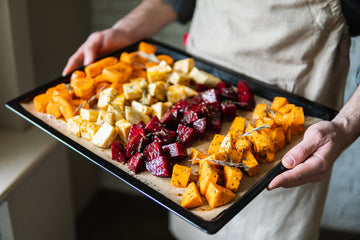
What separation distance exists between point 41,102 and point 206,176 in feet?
2.63

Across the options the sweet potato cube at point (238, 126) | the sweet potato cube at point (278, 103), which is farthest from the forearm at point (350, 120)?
the sweet potato cube at point (238, 126)

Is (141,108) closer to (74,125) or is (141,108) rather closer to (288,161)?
(74,125)

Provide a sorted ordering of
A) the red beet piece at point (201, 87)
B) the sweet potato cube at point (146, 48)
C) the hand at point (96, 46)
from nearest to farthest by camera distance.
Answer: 1. the red beet piece at point (201, 87)
2. the hand at point (96, 46)
3. the sweet potato cube at point (146, 48)

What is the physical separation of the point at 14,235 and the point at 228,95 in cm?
131

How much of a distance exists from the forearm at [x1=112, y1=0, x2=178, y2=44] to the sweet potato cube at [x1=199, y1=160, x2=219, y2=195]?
1019mm

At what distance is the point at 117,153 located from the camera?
135 cm

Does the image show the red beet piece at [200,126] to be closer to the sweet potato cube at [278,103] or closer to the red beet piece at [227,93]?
the red beet piece at [227,93]

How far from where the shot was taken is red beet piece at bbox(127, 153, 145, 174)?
4.22 feet

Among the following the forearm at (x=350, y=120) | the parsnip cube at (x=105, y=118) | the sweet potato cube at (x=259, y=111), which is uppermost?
the forearm at (x=350, y=120)

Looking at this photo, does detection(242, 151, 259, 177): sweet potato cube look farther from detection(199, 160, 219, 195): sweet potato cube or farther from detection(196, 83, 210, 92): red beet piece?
detection(196, 83, 210, 92): red beet piece

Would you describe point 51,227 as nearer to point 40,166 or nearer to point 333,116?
point 40,166

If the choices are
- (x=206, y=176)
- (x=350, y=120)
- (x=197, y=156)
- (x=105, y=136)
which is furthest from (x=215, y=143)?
(x=350, y=120)

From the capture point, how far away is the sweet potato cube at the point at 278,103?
1.55 m

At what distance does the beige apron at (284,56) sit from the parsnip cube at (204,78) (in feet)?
0.49
